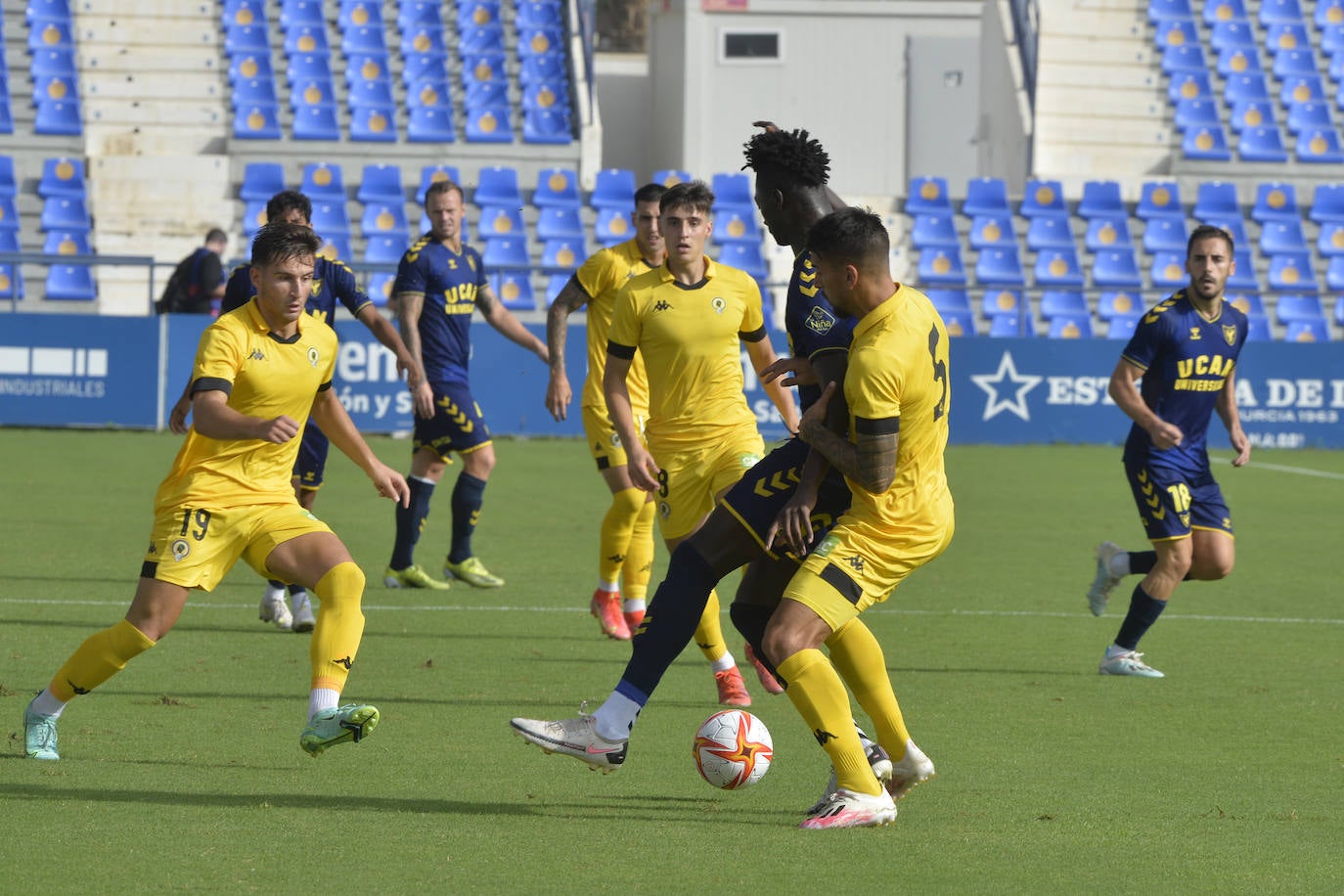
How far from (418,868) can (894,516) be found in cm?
173

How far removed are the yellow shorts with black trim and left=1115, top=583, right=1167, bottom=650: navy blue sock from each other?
327cm

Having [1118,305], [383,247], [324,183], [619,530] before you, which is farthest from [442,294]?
[1118,305]

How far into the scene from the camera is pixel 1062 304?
24828mm

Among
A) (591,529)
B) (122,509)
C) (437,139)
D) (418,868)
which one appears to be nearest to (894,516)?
(418,868)

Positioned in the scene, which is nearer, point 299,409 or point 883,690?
point 883,690

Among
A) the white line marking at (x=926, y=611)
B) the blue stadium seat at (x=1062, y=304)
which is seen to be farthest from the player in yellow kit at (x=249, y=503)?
the blue stadium seat at (x=1062, y=304)

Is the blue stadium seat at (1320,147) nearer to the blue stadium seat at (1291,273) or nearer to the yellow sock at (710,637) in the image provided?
the blue stadium seat at (1291,273)

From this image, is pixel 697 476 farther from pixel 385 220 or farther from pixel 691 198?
pixel 385 220

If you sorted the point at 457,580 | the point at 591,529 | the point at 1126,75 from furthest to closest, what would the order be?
the point at 1126,75 → the point at 591,529 → the point at 457,580

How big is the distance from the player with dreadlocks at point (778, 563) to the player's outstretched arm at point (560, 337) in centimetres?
326

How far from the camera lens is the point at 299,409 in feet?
20.7

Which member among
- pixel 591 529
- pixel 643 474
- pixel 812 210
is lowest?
pixel 591 529

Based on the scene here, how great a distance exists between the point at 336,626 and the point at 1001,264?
21082mm

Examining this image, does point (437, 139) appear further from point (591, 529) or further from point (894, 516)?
point (894, 516)
